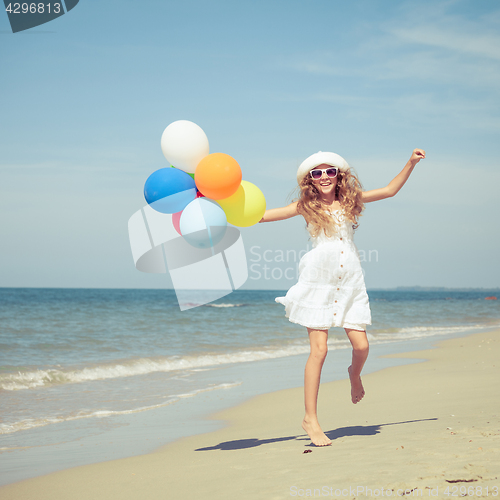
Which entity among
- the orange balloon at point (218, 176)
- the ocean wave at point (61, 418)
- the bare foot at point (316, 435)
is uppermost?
the orange balloon at point (218, 176)

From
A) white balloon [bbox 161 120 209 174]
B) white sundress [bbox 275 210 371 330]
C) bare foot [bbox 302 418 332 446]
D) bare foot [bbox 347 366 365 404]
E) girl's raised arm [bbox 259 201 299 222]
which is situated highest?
white balloon [bbox 161 120 209 174]

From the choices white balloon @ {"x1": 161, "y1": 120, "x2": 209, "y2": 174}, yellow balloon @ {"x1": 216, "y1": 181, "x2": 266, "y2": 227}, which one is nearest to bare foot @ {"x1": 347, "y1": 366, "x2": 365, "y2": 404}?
yellow balloon @ {"x1": 216, "y1": 181, "x2": 266, "y2": 227}

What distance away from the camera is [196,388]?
6.81 metres

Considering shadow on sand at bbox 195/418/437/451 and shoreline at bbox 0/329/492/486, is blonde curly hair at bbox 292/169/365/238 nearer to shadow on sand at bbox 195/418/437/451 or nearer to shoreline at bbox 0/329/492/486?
shadow on sand at bbox 195/418/437/451

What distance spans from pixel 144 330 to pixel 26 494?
529 inches

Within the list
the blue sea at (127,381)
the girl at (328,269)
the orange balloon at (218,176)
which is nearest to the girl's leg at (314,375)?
the girl at (328,269)

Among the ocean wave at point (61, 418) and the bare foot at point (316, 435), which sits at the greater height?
the bare foot at point (316, 435)

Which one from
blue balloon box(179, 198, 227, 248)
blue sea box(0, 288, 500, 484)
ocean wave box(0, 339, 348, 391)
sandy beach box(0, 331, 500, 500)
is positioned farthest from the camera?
ocean wave box(0, 339, 348, 391)

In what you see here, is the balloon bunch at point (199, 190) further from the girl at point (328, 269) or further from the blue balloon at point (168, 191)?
the girl at point (328, 269)

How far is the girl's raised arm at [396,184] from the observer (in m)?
3.45

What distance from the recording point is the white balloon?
138 inches

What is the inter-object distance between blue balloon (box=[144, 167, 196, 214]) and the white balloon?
13 centimetres

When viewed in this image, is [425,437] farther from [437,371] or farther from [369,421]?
[437,371]

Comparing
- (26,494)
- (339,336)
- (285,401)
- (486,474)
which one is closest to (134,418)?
(285,401)
